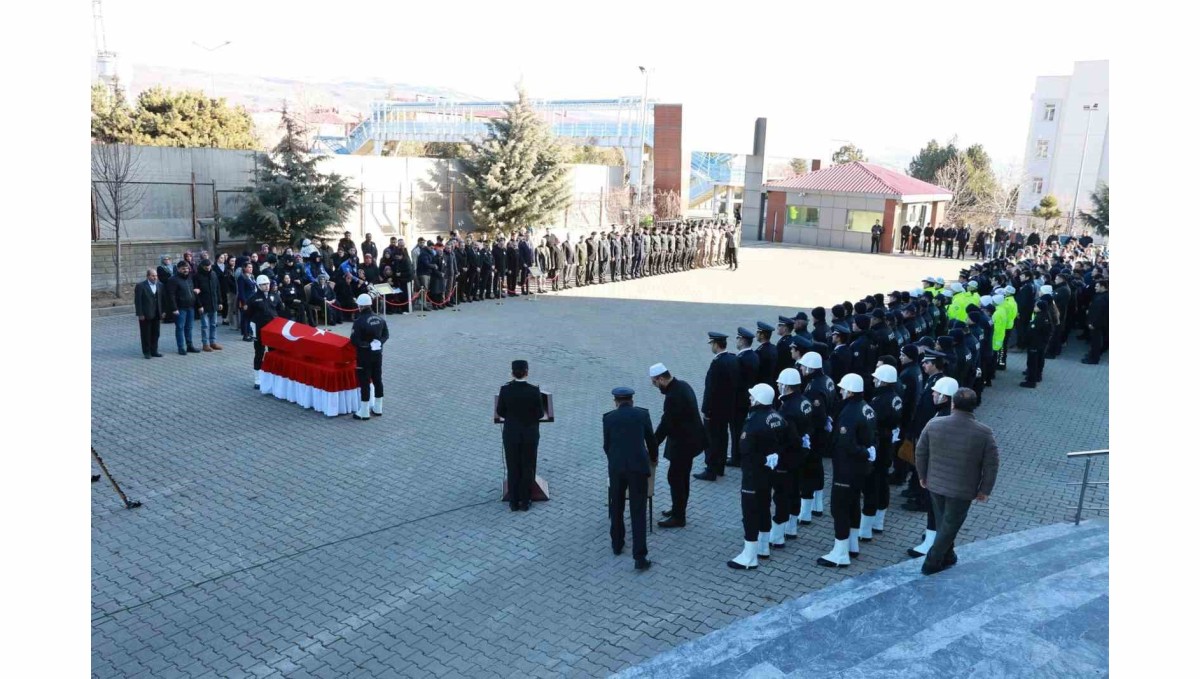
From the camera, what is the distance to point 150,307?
14023 mm

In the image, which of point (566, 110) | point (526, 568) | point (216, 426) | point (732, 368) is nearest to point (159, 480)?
point (216, 426)

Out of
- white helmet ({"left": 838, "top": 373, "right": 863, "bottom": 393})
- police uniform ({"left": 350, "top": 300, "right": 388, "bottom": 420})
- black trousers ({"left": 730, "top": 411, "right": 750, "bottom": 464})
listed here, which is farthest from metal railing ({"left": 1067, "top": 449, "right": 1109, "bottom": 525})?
police uniform ({"left": 350, "top": 300, "right": 388, "bottom": 420})

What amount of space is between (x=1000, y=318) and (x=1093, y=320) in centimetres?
399

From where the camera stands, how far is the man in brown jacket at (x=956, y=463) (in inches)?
262

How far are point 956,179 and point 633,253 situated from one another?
32160 mm

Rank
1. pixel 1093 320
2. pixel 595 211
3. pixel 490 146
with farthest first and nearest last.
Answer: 1. pixel 595 211
2. pixel 490 146
3. pixel 1093 320

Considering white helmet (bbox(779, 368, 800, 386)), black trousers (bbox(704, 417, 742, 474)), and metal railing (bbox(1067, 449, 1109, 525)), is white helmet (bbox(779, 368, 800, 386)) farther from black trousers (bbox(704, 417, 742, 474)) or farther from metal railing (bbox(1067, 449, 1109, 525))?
metal railing (bbox(1067, 449, 1109, 525))

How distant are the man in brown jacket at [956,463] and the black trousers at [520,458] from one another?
368 centimetres

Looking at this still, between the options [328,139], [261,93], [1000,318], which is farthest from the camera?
[261,93]

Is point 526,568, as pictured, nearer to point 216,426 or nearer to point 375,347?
point 375,347

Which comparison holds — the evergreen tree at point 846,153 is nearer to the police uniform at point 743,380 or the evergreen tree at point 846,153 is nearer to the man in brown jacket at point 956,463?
the police uniform at point 743,380

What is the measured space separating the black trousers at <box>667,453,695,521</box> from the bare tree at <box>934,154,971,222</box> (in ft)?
147

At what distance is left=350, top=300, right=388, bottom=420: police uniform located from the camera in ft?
36.9

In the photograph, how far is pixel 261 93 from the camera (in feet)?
616
